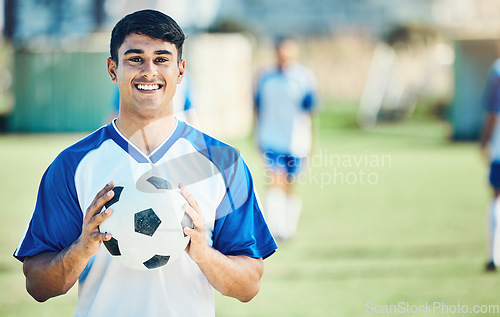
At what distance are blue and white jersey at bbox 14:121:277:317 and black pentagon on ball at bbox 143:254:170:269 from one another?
3 centimetres

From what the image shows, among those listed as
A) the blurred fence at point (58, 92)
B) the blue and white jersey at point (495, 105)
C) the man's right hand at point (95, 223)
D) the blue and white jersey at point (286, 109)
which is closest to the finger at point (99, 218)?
the man's right hand at point (95, 223)

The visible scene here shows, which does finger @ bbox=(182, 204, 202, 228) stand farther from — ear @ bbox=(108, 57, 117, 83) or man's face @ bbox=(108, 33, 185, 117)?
ear @ bbox=(108, 57, 117, 83)

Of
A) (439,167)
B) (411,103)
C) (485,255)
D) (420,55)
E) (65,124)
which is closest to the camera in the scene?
(485,255)

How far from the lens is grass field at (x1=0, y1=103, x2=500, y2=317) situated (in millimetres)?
A: 5477

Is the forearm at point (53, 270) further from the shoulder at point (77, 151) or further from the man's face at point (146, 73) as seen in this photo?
the man's face at point (146, 73)

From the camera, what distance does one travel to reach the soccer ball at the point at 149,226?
228 cm

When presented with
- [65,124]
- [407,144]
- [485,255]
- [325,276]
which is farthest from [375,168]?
[65,124]

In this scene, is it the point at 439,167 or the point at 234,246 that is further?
the point at 439,167

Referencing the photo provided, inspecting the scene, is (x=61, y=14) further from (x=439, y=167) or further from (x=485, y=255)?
(x=485, y=255)

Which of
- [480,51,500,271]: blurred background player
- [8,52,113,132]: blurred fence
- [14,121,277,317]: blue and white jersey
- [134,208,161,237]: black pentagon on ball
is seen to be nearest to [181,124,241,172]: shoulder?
[14,121,277,317]: blue and white jersey

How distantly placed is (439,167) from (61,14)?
14025 mm

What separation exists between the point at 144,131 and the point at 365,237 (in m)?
5.66

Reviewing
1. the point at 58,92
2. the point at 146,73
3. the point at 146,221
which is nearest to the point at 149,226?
the point at 146,221

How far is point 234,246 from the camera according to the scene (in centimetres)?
241
